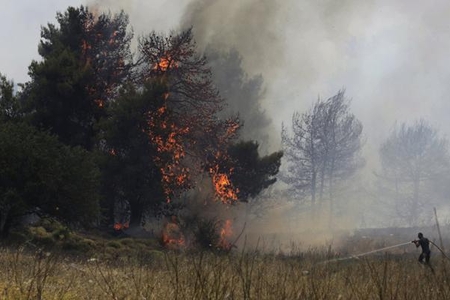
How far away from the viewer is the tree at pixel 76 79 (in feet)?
81.0

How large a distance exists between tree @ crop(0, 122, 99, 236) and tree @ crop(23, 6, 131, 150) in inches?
165

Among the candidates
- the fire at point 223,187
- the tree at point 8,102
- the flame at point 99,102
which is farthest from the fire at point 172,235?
the tree at point 8,102

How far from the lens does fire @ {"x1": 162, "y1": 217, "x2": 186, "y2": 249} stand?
75.2ft

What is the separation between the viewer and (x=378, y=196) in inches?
2259

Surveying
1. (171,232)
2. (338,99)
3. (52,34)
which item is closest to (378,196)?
(338,99)

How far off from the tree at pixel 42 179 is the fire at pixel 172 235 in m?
5.66

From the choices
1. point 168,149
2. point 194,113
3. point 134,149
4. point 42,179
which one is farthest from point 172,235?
point 194,113

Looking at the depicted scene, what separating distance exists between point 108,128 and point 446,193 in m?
42.1

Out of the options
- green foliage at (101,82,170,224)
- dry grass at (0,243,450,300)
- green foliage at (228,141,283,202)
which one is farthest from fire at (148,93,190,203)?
dry grass at (0,243,450,300)

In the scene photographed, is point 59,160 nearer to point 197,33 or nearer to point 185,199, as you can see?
point 185,199

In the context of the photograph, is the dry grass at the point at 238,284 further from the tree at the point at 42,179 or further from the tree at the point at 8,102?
the tree at the point at 8,102

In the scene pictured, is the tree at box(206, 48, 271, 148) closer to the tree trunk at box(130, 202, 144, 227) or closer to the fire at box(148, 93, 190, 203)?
the fire at box(148, 93, 190, 203)

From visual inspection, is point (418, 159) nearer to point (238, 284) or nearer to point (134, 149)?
point (134, 149)

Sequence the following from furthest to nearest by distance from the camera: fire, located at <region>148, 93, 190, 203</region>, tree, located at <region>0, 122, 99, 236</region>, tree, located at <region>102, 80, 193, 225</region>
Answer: fire, located at <region>148, 93, 190, 203</region> → tree, located at <region>102, 80, 193, 225</region> → tree, located at <region>0, 122, 99, 236</region>
